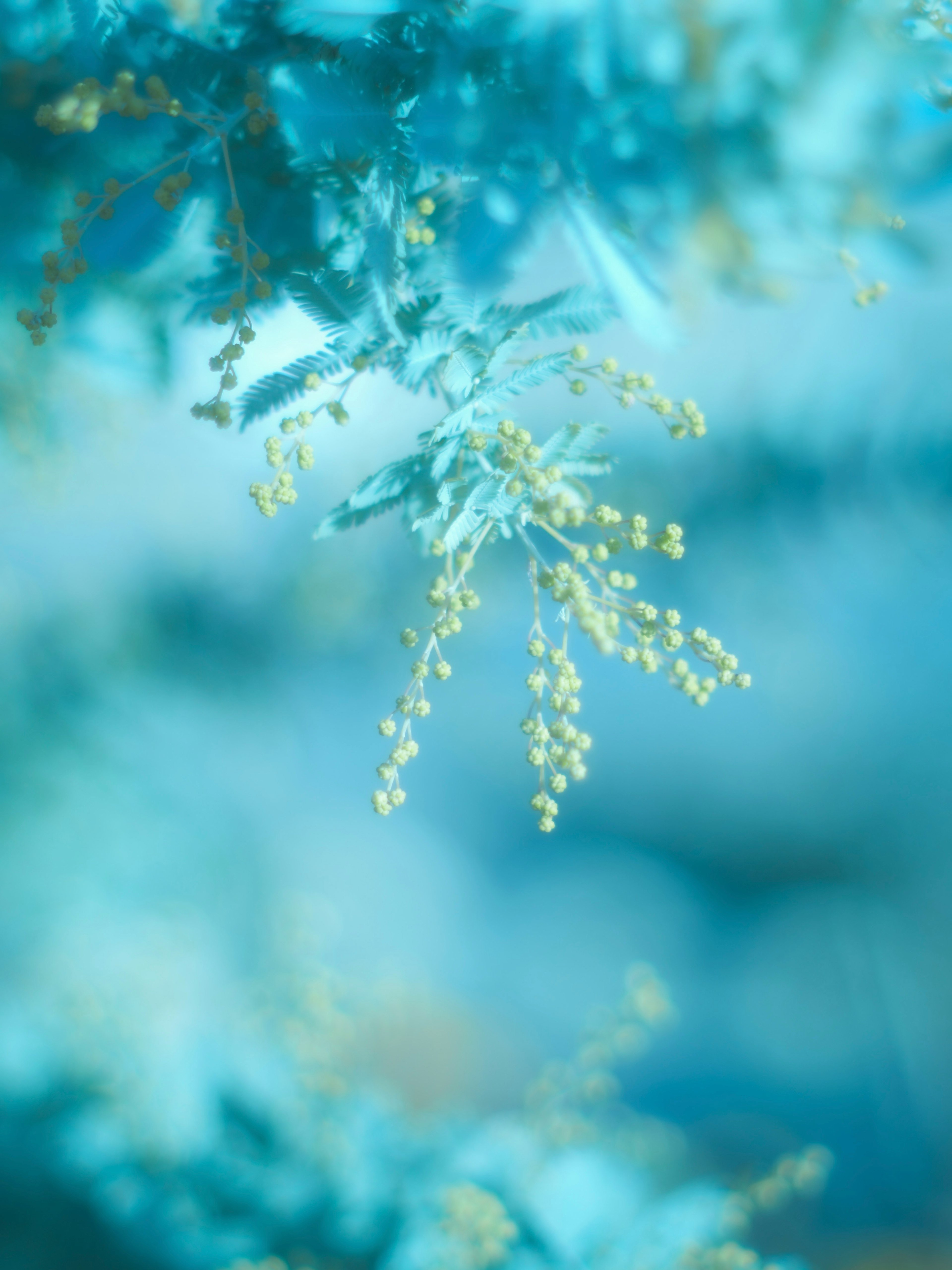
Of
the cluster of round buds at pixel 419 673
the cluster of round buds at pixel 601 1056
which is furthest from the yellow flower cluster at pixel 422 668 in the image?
the cluster of round buds at pixel 601 1056

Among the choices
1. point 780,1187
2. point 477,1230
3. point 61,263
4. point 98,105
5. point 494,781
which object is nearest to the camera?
point 98,105

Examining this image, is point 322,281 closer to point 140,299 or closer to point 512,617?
point 140,299

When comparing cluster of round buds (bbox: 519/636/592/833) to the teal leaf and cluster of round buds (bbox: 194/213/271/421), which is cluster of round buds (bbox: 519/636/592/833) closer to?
the teal leaf

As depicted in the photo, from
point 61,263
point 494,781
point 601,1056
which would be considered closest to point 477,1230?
point 601,1056

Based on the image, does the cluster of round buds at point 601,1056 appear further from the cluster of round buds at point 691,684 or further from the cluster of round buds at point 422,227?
the cluster of round buds at point 422,227

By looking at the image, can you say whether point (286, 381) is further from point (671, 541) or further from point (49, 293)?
point (671, 541)

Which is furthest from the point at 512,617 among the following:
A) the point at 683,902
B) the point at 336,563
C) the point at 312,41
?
the point at 312,41
